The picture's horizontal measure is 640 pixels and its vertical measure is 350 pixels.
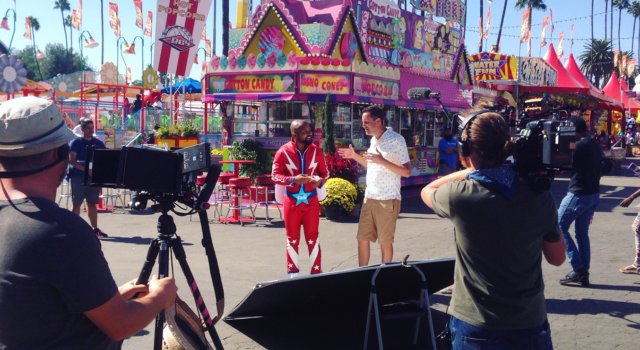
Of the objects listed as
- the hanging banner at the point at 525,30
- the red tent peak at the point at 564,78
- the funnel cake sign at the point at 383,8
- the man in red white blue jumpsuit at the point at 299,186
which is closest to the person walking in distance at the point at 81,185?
the man in red white blue jumpsuit at the point at 299,186

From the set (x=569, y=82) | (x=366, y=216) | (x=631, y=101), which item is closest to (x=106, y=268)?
(x=366, y=216)

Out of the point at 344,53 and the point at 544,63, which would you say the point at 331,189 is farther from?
the point at 544,63

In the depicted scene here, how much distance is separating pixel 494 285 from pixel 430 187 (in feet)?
1.83

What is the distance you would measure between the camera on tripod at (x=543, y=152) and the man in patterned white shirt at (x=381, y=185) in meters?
3.38

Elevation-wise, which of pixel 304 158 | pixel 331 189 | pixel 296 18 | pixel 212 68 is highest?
pixel 296 18

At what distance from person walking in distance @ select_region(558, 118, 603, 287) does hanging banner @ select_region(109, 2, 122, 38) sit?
143 feet

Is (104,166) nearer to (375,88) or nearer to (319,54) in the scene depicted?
(319,54)

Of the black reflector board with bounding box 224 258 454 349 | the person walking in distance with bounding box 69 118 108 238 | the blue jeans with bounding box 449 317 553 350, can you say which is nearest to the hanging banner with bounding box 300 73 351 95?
the person walking in distance with bounding box 69 118 108 238

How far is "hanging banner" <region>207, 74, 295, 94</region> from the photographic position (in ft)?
46.6

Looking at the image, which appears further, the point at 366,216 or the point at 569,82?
the point at 569,82

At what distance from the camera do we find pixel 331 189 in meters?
11.8

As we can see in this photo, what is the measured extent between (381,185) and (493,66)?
18.5 metres

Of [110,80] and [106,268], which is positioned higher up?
[110,80]

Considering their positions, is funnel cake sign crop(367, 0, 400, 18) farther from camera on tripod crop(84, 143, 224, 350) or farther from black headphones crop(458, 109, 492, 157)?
black headphones crop(458, 109, 492, 157)
